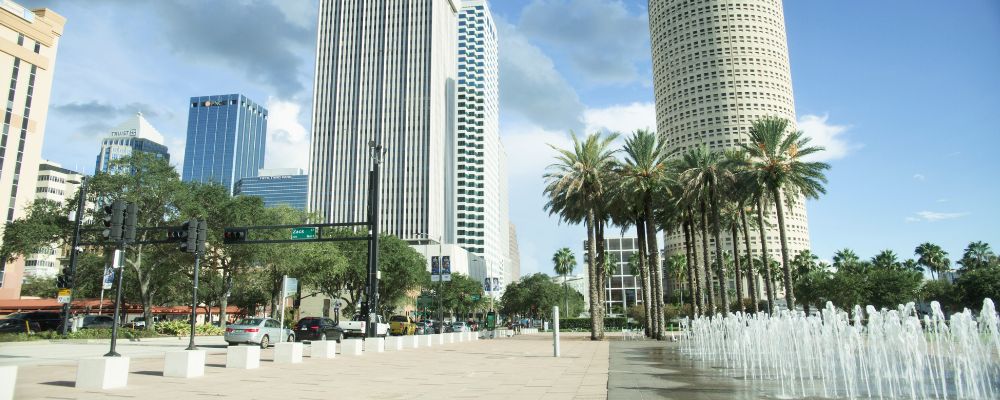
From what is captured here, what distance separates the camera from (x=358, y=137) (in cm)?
14862

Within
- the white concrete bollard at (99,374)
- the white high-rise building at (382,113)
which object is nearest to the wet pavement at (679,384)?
the white concrete bollard at (99,374)

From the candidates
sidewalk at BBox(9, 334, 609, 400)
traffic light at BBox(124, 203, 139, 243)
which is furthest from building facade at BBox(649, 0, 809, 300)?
traffic light at BBox(124, 203, 139, 243)

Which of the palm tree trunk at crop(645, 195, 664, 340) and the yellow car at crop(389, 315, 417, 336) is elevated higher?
the palm tree trunk at crop(645, 195, 664, 340)

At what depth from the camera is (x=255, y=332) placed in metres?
28.2

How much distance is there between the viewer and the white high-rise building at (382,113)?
485 ft

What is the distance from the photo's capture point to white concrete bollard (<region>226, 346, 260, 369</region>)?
17.4 metres

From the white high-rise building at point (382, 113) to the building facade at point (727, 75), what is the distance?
209ft

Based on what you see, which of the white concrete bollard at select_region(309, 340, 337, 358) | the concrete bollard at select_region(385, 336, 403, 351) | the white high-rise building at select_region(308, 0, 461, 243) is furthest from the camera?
the white high-rise building at select_region(308, 0, 461, 243)

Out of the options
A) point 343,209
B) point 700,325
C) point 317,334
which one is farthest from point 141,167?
point 343,209

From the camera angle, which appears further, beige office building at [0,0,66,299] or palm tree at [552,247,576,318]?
palm tree at [552,247,576,318]

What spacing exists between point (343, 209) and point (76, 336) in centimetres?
11579

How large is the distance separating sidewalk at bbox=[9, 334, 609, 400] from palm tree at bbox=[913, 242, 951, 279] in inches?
3719

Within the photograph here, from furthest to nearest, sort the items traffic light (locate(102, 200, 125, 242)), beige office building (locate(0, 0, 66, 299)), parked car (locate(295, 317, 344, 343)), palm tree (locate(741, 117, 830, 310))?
beige office building (locate(0, 0, 66, 299)) → palm tree (locate(741, 117, 830, 310)) → parked car (locate(295, 317, 344, 343)) → traffic light (locate(102, 200, 125, 242))

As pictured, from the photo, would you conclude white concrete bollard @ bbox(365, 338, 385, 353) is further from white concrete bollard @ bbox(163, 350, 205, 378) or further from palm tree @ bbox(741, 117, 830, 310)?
palm tree @ bbox(741, 117, 830, 310)
